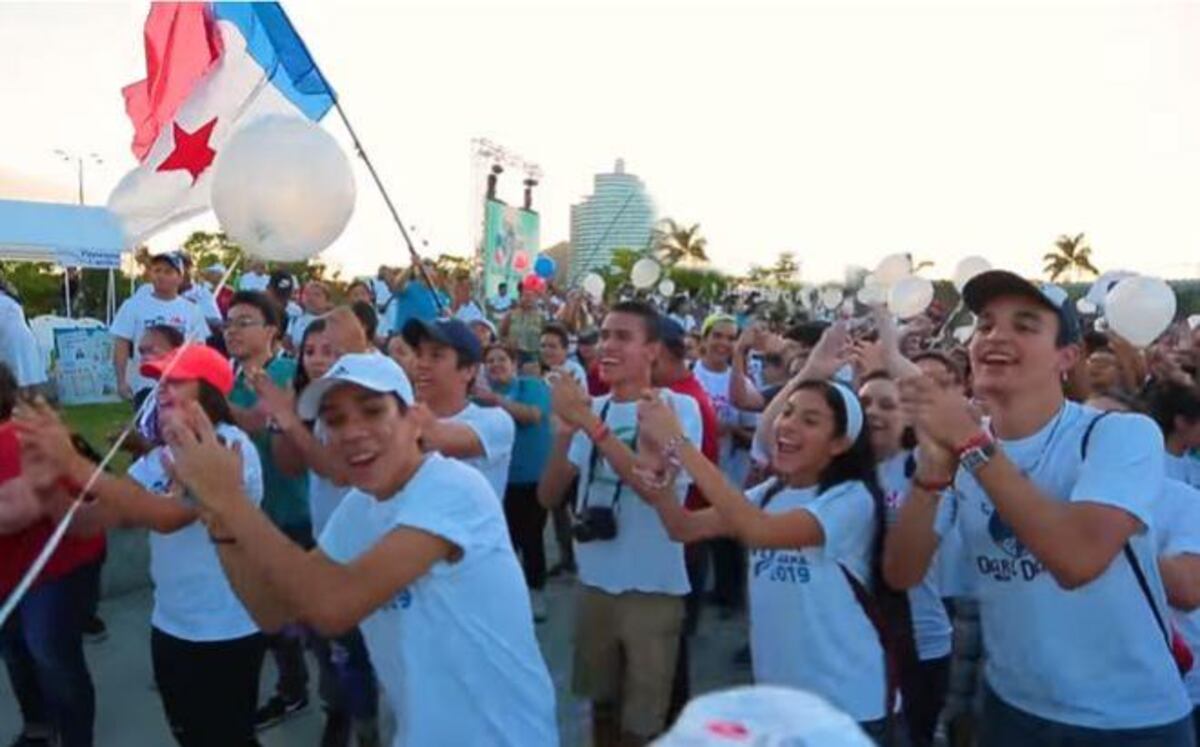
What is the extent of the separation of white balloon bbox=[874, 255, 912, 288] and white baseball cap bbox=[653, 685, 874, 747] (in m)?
4.69

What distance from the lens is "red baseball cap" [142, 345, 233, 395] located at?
11.9ft

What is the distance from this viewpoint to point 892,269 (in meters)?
5.69

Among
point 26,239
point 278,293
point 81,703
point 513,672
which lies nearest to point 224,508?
point 513,672

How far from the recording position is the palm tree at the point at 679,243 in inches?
2938

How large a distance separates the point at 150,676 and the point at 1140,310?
5590mm

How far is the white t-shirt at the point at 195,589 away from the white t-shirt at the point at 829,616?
182cm

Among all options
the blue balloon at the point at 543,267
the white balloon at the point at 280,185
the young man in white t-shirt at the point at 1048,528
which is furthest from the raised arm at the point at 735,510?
the blue balloon at the point at 543,267

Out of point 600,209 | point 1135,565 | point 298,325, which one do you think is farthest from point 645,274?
point 600,209

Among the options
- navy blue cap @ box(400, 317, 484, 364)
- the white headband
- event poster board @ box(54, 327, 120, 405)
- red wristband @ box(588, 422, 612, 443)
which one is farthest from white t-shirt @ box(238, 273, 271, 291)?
the white headband

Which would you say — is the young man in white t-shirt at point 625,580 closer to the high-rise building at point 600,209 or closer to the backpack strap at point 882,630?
the backpack strap at point 882,630

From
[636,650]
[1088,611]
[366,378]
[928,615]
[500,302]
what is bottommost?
[636,650]

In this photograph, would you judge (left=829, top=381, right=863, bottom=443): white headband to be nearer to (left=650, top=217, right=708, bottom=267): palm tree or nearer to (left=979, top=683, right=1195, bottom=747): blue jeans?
(left=979, top=683, right=1195, bottom=747): blue jeans

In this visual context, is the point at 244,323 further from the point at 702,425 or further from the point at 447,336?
the point at 702,425

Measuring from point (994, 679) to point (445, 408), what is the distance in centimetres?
240
